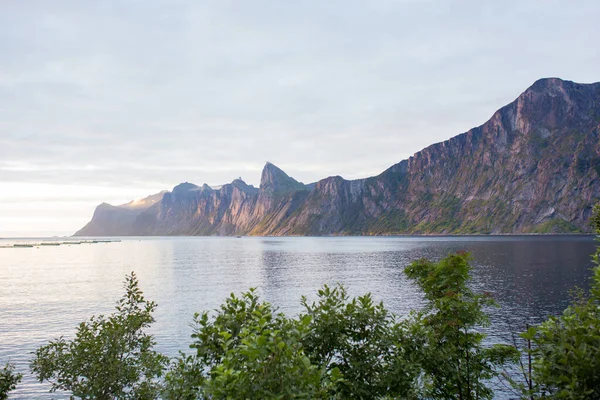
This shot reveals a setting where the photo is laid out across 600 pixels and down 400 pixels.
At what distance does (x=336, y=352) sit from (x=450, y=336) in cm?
824

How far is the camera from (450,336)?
23.7 m

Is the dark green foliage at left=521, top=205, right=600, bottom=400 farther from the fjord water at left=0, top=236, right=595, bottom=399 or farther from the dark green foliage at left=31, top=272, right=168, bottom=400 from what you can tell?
the fjord water at left=0, top=236, right=595, bottom=399

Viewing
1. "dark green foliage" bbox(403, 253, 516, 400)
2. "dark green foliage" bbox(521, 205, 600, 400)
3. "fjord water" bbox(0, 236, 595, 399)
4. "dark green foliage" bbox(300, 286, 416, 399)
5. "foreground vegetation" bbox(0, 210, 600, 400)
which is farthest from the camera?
"fjord water" bbox(0, 236, 595, 399)

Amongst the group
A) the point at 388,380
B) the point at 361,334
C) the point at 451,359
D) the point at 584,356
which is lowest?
the point at 451,359

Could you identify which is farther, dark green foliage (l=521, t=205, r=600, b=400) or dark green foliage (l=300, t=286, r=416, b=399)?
dark green foliage (l=300, t=286, r=416, b=399)

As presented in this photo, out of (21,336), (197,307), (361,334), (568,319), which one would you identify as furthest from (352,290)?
(568,319)

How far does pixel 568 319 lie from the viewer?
36.5ft

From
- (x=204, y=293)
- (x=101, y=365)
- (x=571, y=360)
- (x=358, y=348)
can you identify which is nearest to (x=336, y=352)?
(x=358, y=348)

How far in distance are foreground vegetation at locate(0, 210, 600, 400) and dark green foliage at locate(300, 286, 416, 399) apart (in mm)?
45

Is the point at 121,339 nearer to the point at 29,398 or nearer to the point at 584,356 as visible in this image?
the point at 584,356

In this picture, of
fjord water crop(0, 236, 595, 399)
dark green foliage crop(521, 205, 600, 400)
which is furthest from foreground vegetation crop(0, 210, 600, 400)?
fjord water crop(0, 236, 595, 399)

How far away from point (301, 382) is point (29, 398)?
4206 cm

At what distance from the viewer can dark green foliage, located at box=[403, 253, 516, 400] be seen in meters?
21.1

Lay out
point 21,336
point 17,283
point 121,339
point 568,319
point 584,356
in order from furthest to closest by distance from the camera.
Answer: point 17,283 → point 21,336 → point 121,339 → point 568,319 → point 584,356
